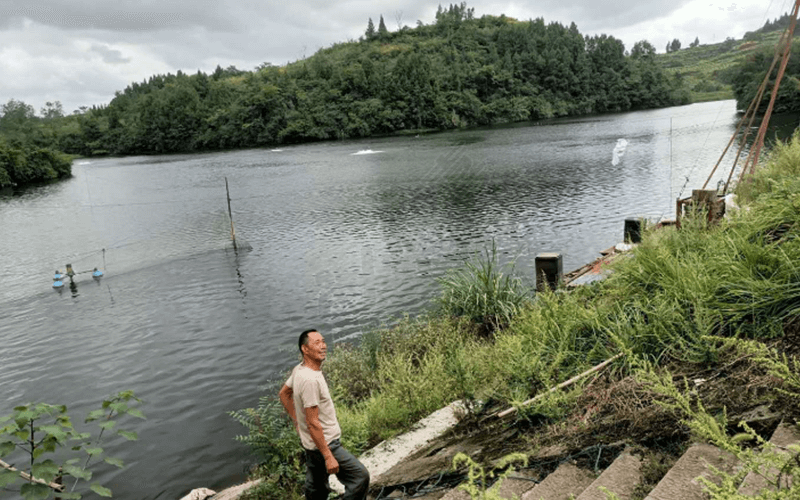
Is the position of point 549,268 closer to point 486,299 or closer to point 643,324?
point 486,299

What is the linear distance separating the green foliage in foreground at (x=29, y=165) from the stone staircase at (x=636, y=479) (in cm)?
7120

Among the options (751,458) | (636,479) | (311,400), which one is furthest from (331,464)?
(751,458)

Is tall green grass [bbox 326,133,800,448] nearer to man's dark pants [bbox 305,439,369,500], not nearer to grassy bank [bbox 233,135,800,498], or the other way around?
grassy bank [bbox 233,135,800,498]

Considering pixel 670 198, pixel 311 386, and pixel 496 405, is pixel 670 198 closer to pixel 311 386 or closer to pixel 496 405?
pixel 496 405

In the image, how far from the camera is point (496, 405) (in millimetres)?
6250

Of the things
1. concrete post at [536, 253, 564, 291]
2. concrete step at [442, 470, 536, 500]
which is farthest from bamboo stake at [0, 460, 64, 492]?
concrete post at [536, 253, 564, 291]

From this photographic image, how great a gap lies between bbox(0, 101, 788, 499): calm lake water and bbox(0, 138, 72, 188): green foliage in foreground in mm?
16453

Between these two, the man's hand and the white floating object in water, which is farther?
the white floating object in water

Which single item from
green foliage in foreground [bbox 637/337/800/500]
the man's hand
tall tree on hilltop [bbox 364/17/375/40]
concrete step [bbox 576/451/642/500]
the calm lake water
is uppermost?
tall tree on hilltop [bbox 364/17/375/40]

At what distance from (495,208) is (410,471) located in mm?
24402

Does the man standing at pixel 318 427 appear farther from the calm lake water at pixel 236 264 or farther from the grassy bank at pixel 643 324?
the calm lake water at pixel 236 264

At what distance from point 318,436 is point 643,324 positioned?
3.40 metres

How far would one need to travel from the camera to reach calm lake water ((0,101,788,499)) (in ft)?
40.5

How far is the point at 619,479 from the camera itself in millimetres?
3738
